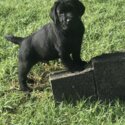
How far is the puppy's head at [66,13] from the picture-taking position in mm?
4410

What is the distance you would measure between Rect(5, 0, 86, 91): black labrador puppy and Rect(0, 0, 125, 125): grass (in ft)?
1.00

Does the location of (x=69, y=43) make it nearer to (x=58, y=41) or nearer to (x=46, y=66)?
(x=58, y=41)

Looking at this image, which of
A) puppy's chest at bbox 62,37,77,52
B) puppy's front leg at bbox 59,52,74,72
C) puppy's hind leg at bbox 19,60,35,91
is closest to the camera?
puppy's chest at bbox 62,37,77,52

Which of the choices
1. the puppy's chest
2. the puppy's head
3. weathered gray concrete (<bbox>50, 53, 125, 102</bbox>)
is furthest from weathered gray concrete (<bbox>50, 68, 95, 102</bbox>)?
the puppy's head

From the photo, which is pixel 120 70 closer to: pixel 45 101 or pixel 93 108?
pixel 93 108

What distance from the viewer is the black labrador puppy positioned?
14.6ft

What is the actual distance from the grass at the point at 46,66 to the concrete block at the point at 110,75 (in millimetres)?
118

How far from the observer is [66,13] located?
4.43m

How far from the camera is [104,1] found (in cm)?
775

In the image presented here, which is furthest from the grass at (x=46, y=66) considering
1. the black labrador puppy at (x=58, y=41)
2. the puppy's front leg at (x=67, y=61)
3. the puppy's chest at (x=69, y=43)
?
the puppy's chest at (x=69, y=43)

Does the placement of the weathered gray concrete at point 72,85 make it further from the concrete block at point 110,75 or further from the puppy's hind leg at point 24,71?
the puppy's hind leg at point 24,71

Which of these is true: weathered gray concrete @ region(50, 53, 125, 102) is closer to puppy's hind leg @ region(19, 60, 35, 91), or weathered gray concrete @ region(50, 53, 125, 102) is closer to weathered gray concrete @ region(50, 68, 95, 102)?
weathered gray concrete @ region(50, 68, 95, 102)

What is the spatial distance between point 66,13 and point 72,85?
0.90 meters

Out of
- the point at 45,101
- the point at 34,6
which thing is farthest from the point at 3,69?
the point at 34,6
